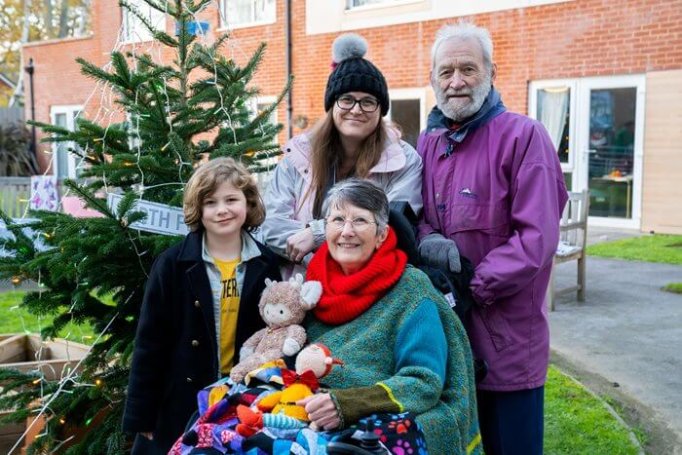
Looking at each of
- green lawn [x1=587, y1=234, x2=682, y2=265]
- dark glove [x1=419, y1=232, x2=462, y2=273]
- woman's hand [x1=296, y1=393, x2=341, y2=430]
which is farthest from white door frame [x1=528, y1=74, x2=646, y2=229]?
woman's hand [x1=296, y1=393, x2=341, y2=430]

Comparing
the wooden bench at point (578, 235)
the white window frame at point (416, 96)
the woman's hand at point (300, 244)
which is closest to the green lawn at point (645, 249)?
the wooden bench at point (578, 235)

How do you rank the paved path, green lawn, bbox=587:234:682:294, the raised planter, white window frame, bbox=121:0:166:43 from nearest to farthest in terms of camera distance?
white window frame, bbox=121:0:166:43 < the raised planter < the paved path < green lawn, bbox=587:234:682:294

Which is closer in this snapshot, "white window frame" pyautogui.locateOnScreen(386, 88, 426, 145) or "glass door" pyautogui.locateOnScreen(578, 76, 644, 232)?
"glass door" pyautogui.locateOnScreen(578, 76, 644, 232)

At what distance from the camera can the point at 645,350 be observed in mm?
5559

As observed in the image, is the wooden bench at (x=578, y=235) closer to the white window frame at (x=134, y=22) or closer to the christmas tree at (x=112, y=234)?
the christmas tree at (x=112, y=234)

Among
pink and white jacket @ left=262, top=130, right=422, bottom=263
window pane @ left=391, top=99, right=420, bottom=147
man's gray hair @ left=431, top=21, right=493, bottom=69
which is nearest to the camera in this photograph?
man's gray hair @ left=431, top=21, right=493, bottom=69

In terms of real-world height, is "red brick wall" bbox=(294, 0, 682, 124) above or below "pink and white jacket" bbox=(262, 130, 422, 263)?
above

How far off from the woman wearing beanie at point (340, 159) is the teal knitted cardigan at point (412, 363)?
0.47 m

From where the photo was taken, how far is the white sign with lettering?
120 inches

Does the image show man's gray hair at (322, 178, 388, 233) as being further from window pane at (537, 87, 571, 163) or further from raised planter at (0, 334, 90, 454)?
window pane at (537, 87, 571, 163)

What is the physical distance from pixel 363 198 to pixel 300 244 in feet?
1.32

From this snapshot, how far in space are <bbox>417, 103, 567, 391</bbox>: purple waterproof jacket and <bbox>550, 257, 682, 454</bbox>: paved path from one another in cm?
187

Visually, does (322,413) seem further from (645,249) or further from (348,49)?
(645,249)

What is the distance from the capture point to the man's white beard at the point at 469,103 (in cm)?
267
